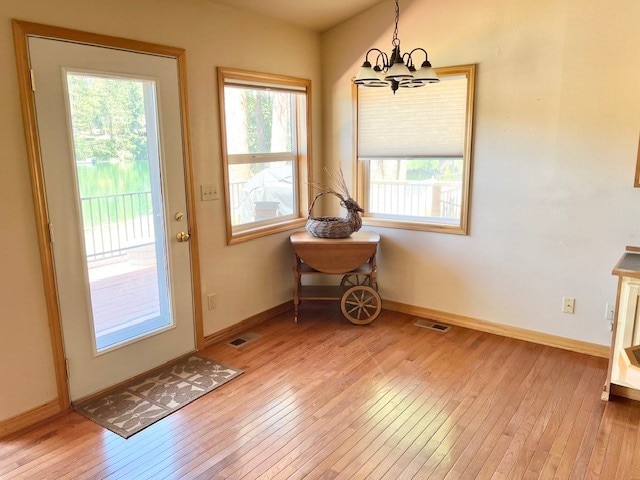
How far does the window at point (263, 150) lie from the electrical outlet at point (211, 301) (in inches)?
16.7

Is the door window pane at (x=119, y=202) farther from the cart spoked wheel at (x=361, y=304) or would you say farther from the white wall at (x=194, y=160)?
the cart spoked wheel at (x=361, y=304)

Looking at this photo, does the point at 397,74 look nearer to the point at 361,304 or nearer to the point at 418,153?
the point at 418,153

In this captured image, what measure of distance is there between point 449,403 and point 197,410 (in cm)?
140

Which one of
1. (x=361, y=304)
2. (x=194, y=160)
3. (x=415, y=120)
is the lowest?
(x=361, y=304)

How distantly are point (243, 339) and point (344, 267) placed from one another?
0.94 meters

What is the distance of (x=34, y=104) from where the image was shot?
2309 millimetres

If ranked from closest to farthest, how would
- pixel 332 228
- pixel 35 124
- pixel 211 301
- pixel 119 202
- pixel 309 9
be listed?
pixel 35 124
pixel 119 202
pixel 211 301
pixel 309 9
pixel 332 228

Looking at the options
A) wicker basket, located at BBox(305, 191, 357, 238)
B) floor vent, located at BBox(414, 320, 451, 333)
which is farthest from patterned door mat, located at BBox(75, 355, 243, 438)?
floor vent, located at BBox(414, 320, 451, 333)

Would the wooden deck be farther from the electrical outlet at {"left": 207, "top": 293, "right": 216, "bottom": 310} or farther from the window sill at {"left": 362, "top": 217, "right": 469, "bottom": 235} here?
the window sill at {"left": 362, "top": 217, "right": 469, "bottom": 235}

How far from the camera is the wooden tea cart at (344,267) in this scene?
143 inches

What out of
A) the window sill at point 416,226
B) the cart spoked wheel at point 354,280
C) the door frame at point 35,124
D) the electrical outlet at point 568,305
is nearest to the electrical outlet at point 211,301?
the door frame at point 35,124

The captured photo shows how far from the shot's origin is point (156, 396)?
2.73 metres

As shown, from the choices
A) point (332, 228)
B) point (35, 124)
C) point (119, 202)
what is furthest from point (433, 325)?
point (35, 124)

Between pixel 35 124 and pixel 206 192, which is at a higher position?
pixel 35 124
